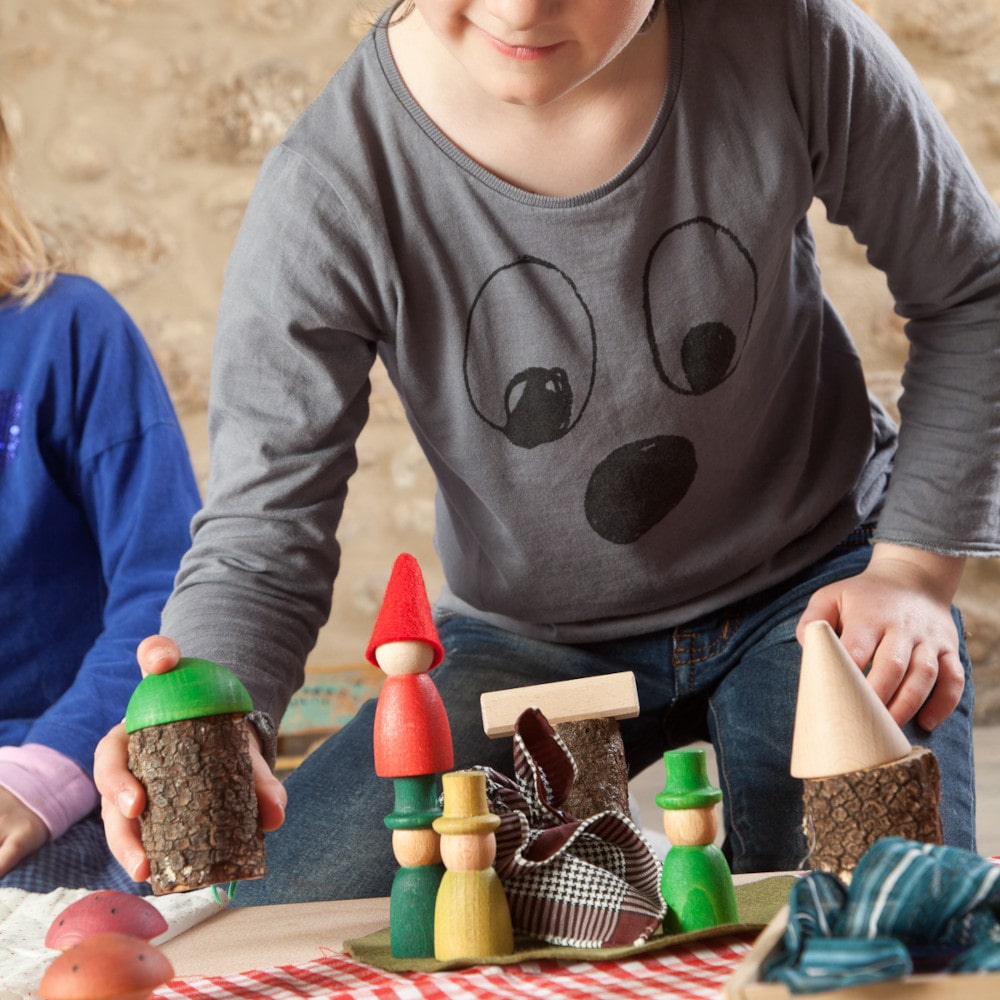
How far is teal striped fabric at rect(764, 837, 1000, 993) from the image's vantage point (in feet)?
1.58

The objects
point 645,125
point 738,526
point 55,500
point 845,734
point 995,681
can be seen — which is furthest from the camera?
point 995,681

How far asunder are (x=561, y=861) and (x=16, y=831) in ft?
2.18

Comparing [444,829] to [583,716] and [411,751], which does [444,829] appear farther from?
[583,716]

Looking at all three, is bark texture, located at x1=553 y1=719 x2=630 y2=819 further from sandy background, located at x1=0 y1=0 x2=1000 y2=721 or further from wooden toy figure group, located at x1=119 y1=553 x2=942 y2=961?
sandy background, located at x1=0 y1=0 x2=1000 y2=721

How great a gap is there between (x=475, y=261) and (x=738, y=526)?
1.14 ft

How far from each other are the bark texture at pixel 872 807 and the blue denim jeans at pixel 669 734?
42cm

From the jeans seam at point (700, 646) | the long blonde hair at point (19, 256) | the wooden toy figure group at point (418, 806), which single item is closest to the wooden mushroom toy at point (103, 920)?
the wooden toy figure group at point (418, 806)

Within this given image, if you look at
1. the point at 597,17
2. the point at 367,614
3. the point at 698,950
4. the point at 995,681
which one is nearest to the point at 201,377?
the point at 367,614

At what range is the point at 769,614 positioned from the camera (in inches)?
46.3

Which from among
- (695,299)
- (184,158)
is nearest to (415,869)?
(695,299)

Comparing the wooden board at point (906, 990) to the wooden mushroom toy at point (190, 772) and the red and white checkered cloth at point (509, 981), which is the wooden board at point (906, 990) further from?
the wooden mushroom toy at point (190, 772)

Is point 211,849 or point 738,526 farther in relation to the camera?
point 738,526

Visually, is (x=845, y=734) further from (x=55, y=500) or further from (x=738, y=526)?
(x=55, y=500)

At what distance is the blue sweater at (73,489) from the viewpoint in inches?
54.1
